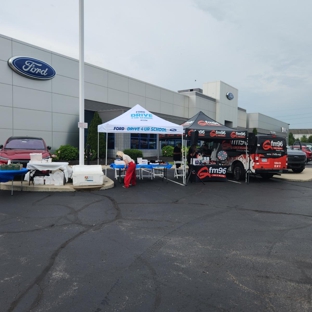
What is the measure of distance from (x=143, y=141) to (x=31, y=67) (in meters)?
11.8

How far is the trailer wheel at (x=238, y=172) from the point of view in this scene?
1357 centimetres

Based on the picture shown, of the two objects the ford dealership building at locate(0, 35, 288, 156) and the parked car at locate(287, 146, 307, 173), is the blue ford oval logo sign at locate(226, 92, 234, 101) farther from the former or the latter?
the parked car at locate(287, 146, 307, 173)

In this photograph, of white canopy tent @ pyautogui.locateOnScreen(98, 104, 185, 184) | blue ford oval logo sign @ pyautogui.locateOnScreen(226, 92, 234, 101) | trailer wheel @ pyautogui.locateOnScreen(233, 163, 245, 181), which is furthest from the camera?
blue ford oval logo sign @ pyautogui.locateOnScreen(226, 92, 234, 101)

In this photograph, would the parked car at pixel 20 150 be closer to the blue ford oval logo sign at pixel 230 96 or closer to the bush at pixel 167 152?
the bush at pixel 167 152

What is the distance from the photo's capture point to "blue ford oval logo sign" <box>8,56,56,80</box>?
16775 millimetres

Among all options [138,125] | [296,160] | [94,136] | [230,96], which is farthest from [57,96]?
[230,96]

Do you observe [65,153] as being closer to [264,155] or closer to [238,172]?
[238,172]

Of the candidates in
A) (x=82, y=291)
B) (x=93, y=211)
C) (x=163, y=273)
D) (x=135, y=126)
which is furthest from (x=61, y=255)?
(x=135, y=126)

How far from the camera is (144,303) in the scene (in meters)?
3.13

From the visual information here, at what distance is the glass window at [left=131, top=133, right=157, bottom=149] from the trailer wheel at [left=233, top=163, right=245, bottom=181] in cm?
1288

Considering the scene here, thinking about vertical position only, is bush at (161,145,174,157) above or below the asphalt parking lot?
above

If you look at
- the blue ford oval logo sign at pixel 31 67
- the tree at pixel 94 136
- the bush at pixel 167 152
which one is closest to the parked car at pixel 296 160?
the bush at pixel 167 152

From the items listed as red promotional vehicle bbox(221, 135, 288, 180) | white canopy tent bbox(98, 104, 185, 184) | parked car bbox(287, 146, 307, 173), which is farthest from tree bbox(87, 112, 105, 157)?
parked car bbox(287, 146, 307, 173)

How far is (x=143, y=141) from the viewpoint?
26.5 m
